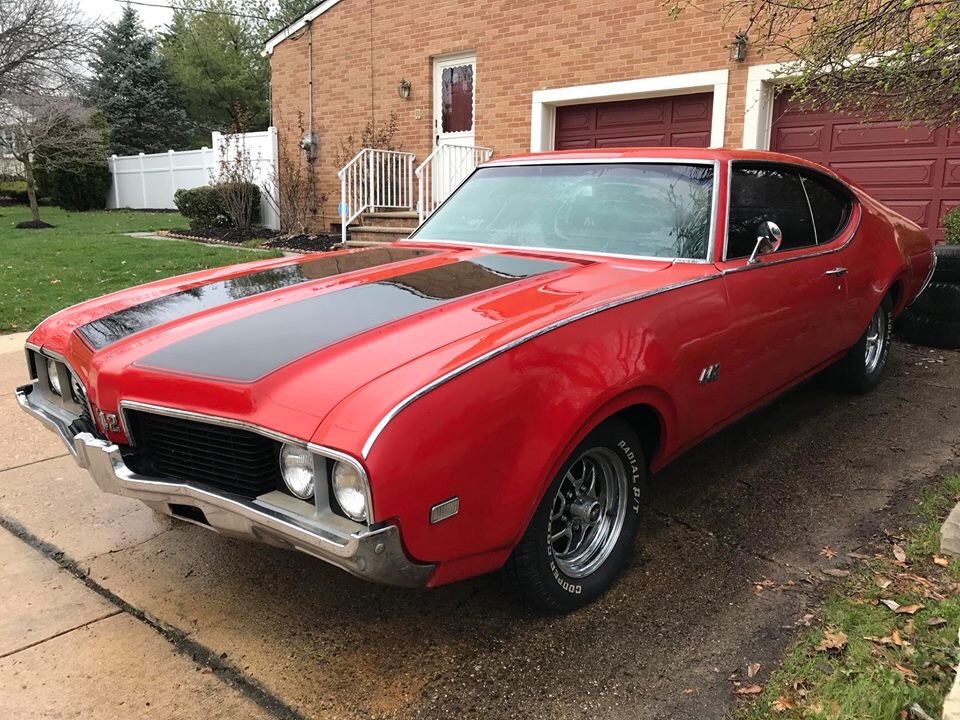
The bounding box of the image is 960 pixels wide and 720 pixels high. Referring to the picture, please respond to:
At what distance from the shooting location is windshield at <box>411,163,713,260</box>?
347cm

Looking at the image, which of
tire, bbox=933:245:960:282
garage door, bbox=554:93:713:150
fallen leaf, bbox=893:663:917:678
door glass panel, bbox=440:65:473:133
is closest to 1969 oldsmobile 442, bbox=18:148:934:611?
fallen leaf, bbox=893:663:917:678

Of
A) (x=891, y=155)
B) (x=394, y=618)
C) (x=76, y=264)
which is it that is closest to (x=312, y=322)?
(x=394, y=618)

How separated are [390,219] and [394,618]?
9843mm

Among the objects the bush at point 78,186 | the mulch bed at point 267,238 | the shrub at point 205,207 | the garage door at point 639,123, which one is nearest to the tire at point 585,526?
the garage door at point 639,123

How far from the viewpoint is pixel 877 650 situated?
8.03 feet

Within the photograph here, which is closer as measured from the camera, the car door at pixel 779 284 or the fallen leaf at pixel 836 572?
the fallen leaf at pixel 836 572

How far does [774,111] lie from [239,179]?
9.70 meters

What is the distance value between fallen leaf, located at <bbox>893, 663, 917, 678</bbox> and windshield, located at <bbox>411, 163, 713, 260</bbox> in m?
1.71

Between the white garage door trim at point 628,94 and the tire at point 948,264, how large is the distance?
3662 mm

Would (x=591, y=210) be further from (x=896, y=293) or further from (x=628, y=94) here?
(x=628, y=94)

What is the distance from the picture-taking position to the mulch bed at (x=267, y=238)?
40.1ft

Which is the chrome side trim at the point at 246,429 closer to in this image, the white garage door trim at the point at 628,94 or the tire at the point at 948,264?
the tire at the point at 948,264

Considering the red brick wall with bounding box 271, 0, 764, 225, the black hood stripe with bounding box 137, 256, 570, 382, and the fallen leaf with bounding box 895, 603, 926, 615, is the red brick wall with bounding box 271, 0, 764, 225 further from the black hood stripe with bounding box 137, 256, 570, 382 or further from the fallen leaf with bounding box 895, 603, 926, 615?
the fallen leaf with bounding box 895, 603, 926, 615

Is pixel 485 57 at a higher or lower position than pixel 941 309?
higher
